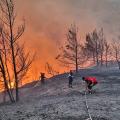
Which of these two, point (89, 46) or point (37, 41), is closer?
point (89, 46)

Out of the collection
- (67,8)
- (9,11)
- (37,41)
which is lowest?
(9,11)

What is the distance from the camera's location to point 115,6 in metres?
128

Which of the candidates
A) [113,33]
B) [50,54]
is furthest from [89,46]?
[113,33]

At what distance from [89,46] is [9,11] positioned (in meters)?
37.8

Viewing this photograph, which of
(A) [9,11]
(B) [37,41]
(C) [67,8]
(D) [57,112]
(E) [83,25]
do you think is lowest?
(D) [57,112]

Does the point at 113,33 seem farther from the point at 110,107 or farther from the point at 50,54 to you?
the point at 110,107

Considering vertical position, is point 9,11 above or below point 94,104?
above

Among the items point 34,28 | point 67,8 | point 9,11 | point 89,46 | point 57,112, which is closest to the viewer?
point 57,112

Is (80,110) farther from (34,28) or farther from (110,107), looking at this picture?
(34,28)

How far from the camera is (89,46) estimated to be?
6844cm

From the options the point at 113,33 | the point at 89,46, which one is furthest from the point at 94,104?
the point at 113,33

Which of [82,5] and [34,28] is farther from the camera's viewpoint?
[82,5]

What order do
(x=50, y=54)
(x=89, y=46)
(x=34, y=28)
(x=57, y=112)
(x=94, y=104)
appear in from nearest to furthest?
1. (x=57, y=112)
2. (x=94, y=104)
3. (x=89, y=46)
4. (x=50, y=54)
5. (x=34, y=28)

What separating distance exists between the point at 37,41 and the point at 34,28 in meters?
7.50
